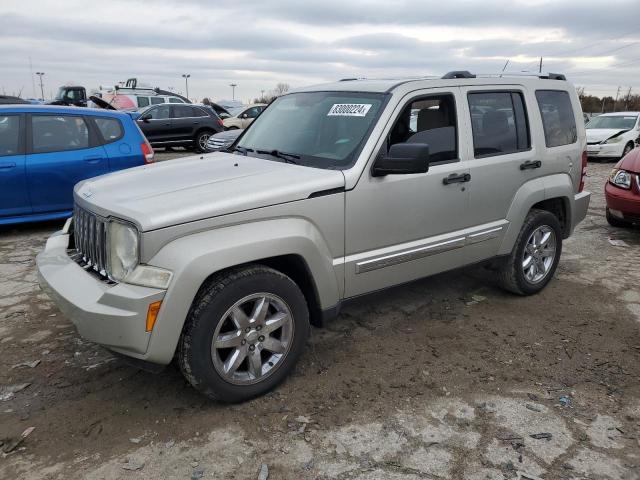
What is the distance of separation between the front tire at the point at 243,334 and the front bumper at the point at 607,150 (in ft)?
48.4

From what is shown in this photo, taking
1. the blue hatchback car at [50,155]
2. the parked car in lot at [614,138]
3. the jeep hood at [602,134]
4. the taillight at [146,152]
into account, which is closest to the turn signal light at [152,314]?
the blue hatchback car at [50,155]

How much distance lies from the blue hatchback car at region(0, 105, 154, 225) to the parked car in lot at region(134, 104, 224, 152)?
9370 millimetres

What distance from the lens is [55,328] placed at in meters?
4.05

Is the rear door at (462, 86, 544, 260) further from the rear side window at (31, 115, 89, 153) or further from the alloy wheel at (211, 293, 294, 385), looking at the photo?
the rear side window at (31, 115, 89, 153)

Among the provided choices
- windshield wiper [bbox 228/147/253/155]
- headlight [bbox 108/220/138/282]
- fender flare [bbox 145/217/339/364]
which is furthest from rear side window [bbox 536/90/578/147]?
headlight [bbox 108/220/138/282]

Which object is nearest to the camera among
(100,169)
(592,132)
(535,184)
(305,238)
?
(305,238)

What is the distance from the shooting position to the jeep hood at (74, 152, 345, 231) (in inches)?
108

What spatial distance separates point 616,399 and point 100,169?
6129mm

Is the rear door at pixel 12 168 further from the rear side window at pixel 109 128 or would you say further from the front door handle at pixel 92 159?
the rear side window at pixel 109 128

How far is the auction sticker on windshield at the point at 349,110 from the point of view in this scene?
3.61 m

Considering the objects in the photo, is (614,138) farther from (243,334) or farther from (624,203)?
(243,334)

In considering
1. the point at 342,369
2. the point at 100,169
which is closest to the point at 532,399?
the point at 342,369

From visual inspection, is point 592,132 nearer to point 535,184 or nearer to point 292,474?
point 535,184

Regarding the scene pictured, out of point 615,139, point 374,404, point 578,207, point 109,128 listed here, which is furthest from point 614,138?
point 374,404
